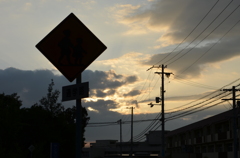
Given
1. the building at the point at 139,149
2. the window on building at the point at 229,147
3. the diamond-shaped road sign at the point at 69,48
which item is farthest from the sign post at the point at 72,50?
the building at the point at 139,149

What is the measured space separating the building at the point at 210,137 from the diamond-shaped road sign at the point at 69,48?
39.3 m

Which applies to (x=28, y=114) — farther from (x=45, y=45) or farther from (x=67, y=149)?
(x=45, y=45)

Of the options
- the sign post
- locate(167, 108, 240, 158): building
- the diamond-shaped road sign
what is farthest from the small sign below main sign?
locate(167, 108, 240, 158): building

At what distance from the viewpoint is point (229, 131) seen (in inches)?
2121

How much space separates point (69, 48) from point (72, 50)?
0.22 ft

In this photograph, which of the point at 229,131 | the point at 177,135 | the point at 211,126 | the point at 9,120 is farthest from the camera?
the point at 177,135

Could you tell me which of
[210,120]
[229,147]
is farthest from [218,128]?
[229,147]

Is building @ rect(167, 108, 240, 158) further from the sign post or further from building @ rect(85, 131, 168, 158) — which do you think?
the sign post

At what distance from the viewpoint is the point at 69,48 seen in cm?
702

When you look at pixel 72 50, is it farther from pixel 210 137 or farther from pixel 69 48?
pixel 210 137

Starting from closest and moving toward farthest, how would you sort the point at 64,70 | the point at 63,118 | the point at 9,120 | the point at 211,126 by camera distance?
the point at 64,70, the point at 9,120, the point at 63,118, the point at 211,126

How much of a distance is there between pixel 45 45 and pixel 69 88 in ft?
3.13

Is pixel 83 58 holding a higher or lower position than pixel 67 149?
higher

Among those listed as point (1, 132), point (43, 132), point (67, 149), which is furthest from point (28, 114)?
point (1, 132)
